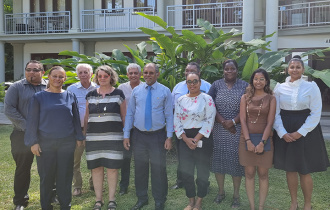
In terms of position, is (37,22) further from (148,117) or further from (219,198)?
(219,198)

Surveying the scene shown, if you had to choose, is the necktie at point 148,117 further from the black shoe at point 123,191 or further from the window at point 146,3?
the window at point 146,3

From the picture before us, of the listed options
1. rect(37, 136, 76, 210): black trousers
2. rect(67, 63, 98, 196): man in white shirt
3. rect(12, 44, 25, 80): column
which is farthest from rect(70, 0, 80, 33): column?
rect(37, 136, 76, 210): black trousers

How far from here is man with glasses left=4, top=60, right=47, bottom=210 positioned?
374 cm

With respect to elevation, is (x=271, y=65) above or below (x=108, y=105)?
above

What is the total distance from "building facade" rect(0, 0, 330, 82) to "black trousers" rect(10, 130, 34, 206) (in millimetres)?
9543

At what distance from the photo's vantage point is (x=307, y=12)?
1364 centimetres

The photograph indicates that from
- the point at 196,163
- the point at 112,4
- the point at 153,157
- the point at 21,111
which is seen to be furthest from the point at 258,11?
the point at 21,111

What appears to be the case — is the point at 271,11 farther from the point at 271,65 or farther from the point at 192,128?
the point at 192,128

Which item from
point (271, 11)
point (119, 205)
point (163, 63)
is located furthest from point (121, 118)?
point (271, 11)

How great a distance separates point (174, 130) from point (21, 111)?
1.77 m

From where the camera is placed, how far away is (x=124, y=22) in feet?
50.3

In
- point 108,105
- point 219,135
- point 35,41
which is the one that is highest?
point 35,41

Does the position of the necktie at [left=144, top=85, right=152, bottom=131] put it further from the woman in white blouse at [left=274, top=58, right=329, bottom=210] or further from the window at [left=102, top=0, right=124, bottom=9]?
the window at [left=102, top=0, right=124, bottom=9]

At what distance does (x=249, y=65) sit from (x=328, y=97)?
11.1m
